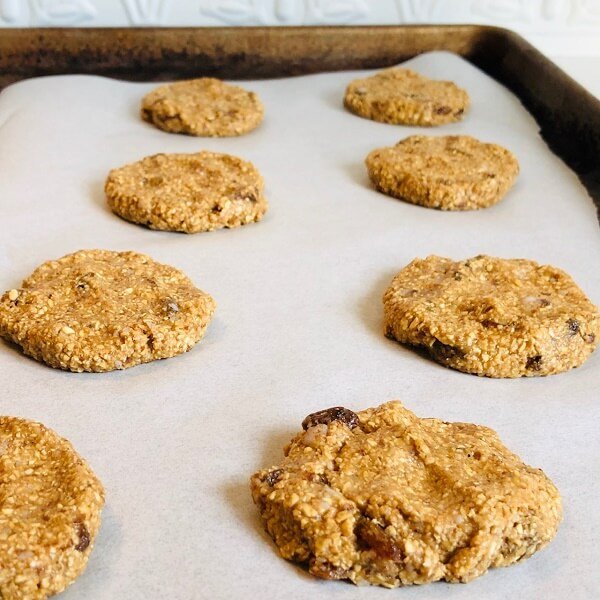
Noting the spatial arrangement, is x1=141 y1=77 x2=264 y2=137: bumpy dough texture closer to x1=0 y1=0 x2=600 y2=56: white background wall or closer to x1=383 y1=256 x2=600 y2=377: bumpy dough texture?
x1=0 y1=0 x2=600 y2=56: white background wall

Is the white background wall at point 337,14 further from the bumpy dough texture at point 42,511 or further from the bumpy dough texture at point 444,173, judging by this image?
the bumpy dough texture at point 42,511

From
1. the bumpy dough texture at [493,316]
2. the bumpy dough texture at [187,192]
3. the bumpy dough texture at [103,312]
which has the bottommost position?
the bumpy dough texture at [187,192]

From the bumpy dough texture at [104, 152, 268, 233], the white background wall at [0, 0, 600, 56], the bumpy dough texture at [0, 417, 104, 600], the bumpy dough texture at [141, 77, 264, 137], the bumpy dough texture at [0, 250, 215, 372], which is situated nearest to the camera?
the bumpy dough texture at [0, 417, 104, 600]

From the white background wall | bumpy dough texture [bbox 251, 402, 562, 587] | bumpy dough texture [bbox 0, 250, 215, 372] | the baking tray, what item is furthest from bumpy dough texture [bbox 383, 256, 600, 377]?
the white background wall

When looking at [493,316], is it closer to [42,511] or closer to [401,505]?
[401,505]

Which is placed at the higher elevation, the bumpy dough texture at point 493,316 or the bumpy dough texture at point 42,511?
the bumpy dough texture at point 42,511

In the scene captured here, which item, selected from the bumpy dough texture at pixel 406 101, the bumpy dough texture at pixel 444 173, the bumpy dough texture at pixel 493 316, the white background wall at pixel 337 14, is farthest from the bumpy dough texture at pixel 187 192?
the white background wall at pixel 337 14

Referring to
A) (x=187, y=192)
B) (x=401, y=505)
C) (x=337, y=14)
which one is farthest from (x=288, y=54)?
(x=401, y=505)
